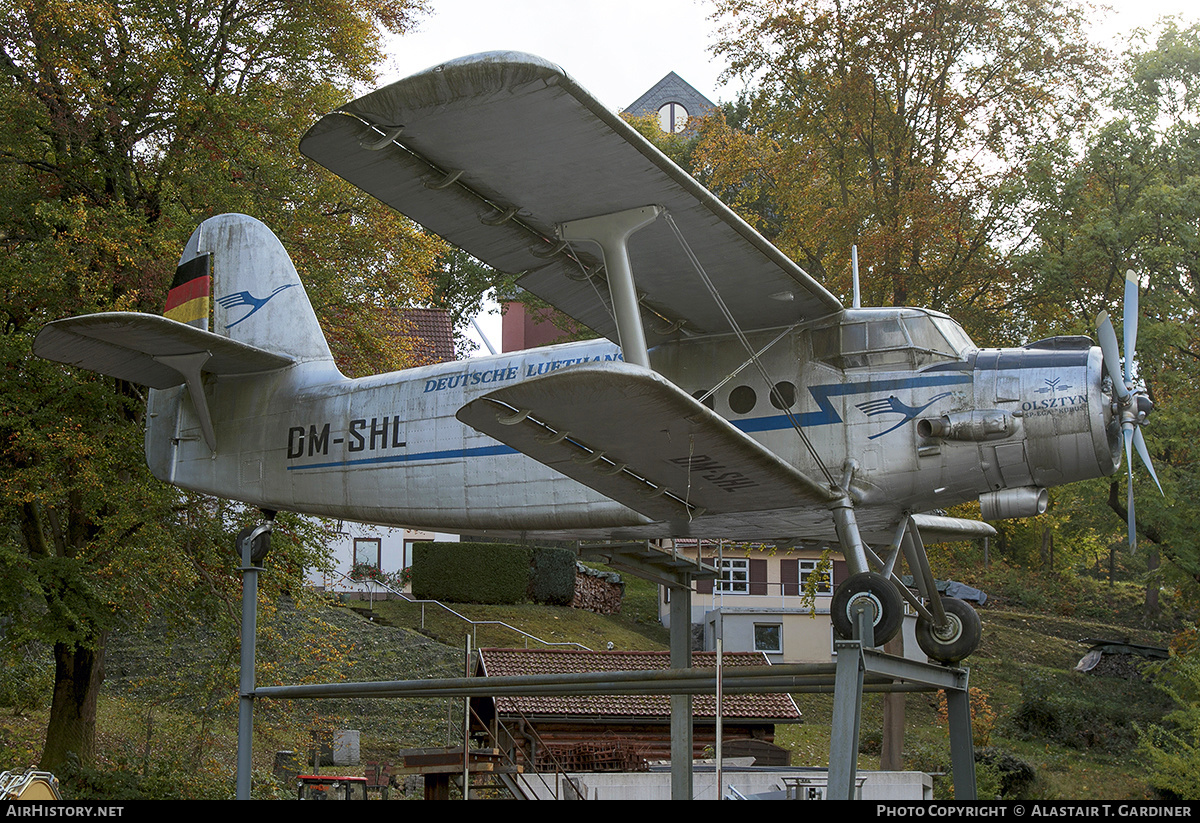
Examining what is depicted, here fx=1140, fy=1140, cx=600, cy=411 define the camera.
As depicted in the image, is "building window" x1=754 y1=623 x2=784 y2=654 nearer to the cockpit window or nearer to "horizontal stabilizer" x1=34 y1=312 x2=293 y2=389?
"horizontal stabilizer" x1=34 y1=312 x2=293 y2=389

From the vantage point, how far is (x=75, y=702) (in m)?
16.9

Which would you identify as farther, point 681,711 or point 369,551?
point 369,551

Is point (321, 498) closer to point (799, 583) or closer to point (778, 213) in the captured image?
point (778, 213)

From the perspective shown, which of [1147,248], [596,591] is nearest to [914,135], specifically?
[1147,248]

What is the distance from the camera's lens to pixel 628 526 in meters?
9.76

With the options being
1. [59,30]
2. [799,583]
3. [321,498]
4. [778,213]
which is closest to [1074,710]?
[799,583]

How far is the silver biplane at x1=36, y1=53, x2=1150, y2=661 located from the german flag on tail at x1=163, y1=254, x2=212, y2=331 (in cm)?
139

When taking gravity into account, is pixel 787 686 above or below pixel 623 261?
below

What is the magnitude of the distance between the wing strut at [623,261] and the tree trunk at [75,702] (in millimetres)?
12005

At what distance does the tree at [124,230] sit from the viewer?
603 inches

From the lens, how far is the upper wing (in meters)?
7.06

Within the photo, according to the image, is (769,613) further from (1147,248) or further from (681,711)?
(681,711)

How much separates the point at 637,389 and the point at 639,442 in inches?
33.5

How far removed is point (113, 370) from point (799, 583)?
1058 inches
